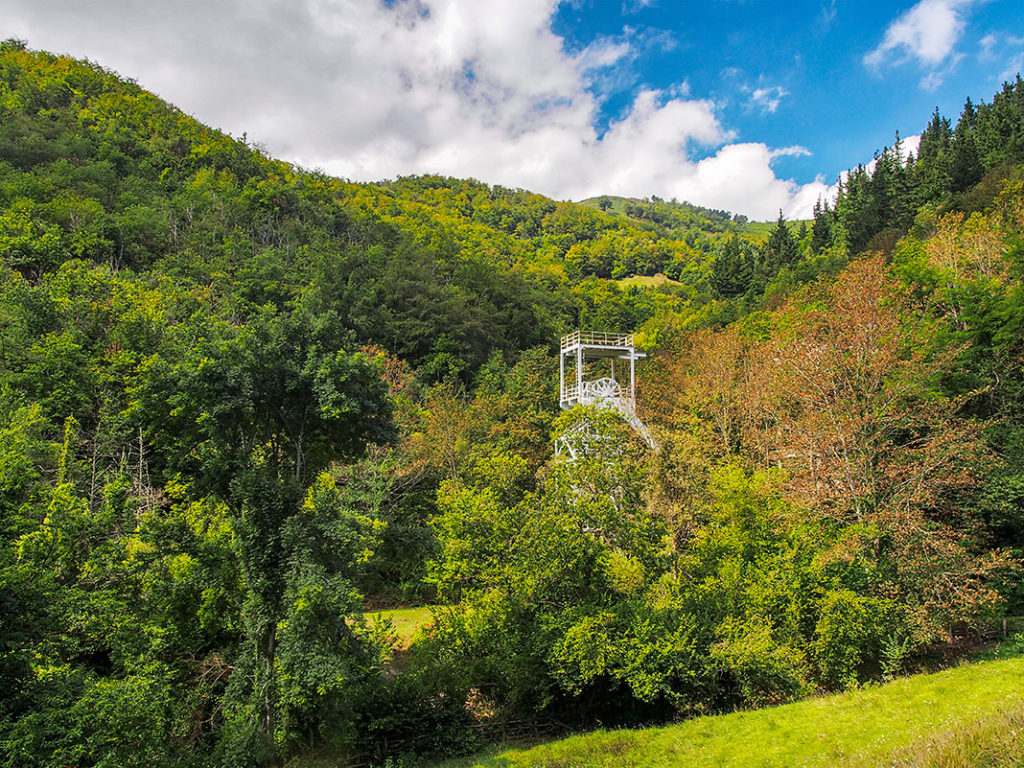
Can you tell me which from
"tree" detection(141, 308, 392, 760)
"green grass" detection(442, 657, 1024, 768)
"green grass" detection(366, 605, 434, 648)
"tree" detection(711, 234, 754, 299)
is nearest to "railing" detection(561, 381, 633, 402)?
"green grass" detection(366, 605, 434, 648)

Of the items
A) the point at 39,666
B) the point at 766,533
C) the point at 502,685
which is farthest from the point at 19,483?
the point at 766,533

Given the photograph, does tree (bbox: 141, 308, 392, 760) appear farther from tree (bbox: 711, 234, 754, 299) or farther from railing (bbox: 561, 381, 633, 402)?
tree (bbox: 711, 234, 754, 299)

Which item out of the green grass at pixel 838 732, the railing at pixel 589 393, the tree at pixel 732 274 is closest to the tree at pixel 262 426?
the green grass at pixel 838 732

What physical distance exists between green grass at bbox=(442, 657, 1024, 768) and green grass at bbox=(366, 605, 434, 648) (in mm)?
7477

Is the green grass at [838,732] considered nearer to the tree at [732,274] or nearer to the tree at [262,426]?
the tree at [262,426]

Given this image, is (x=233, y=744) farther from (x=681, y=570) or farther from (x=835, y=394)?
(x=835, y=394)

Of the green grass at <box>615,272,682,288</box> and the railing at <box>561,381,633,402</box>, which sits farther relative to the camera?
the green grass at <box>615,272,682,288</box>

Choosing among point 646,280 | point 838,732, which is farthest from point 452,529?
point 646,280

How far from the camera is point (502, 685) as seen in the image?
16281 mm

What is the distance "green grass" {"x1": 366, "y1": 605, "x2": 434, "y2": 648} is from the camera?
21.2 meters

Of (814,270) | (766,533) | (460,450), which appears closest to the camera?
(766,533)

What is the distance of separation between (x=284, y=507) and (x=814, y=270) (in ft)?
144

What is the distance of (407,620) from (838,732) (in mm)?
17085

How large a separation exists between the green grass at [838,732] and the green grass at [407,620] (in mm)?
7477
